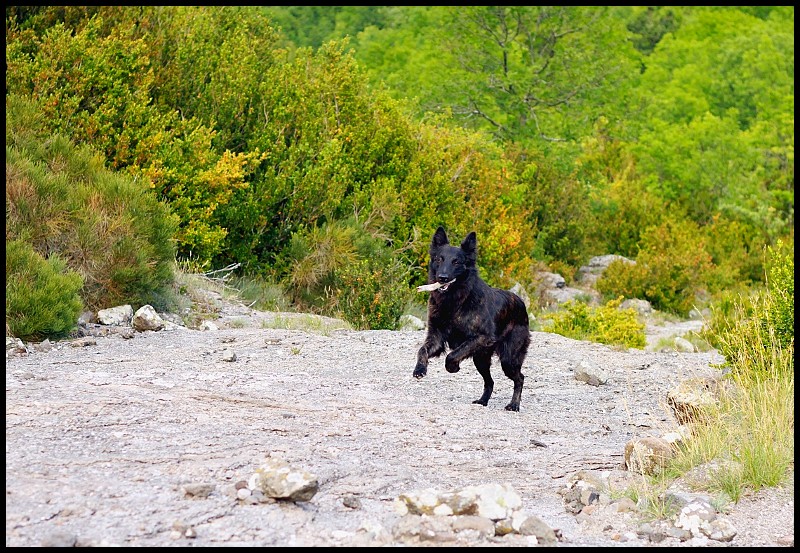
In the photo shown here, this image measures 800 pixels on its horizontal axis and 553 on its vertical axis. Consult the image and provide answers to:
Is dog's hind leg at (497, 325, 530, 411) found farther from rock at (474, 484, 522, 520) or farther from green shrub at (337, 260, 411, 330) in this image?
green shrub at (337, 260, 411, 330)

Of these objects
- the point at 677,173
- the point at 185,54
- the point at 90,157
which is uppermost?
the point at 185,54

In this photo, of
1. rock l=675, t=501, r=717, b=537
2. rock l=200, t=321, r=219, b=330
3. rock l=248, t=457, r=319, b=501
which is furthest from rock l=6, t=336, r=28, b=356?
rock l=675, t=501, r=717, b=537

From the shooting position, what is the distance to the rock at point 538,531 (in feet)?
16.1

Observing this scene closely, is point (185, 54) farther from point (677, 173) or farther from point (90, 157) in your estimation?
point (677, 173)

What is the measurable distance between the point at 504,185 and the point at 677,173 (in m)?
11.9

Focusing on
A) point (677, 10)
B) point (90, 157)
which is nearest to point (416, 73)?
point (90, 157)

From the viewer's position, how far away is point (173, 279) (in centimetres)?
1330

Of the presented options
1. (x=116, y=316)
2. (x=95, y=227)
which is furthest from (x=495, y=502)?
(x=95, y=227)

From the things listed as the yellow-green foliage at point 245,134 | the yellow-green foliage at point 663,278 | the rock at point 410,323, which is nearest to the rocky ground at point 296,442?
the rock at point 410,323

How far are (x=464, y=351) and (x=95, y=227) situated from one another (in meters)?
5.83

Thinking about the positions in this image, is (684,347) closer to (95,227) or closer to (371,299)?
(371,299)

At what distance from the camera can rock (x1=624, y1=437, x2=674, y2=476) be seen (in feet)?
21.1

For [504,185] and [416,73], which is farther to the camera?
[416,73]

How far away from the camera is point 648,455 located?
21.4 ft
